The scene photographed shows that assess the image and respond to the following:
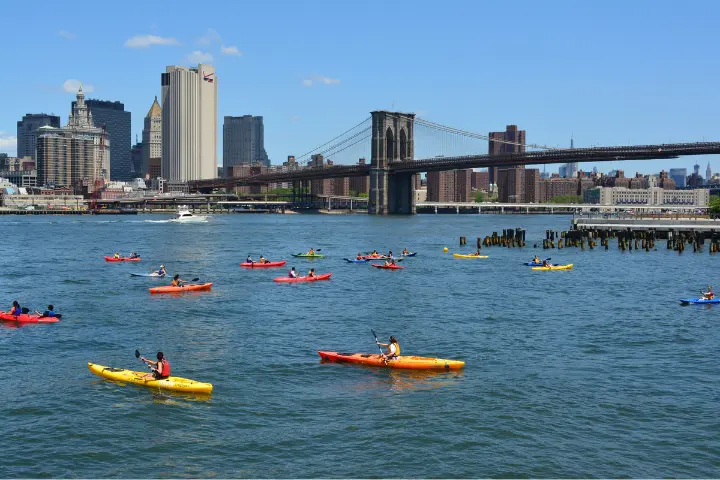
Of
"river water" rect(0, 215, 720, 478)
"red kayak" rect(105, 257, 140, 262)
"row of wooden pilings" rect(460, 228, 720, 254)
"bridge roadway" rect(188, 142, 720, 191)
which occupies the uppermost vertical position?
"bridge roadway" rect(188, 142, 720, 191)

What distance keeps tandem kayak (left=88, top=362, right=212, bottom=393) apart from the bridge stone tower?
138 metres

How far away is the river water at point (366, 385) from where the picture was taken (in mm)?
17375

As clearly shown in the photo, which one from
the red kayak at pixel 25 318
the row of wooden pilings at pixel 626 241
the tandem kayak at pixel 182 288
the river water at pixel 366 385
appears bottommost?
the river water at pixel 366 385

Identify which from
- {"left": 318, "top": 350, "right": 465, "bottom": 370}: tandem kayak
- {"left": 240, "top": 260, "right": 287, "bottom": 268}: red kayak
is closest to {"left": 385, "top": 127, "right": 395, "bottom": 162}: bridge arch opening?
{"left": 240, "top": 260, "right": 287, "bottom": 268}: red kayak

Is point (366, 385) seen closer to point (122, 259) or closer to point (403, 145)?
point (122, 259)

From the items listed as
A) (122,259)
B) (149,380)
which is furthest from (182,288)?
(122,259)


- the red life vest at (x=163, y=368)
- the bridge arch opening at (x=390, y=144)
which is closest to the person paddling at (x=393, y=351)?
the red life vest at (x=163, y=368)

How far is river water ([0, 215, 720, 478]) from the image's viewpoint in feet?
57.0

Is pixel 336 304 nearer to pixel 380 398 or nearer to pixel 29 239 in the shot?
pixel 380 398

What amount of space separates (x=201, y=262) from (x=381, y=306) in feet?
79.7

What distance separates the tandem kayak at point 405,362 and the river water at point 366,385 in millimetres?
379

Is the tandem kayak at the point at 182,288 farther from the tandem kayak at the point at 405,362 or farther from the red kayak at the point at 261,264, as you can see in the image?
the tandem kayak at the point at 405,362

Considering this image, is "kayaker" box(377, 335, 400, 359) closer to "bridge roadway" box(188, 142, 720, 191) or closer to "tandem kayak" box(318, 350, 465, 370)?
"tandem kayak" box(318, 350, 465, 370)

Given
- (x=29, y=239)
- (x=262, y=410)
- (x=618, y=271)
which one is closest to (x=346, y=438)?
(x=262, y=410)
